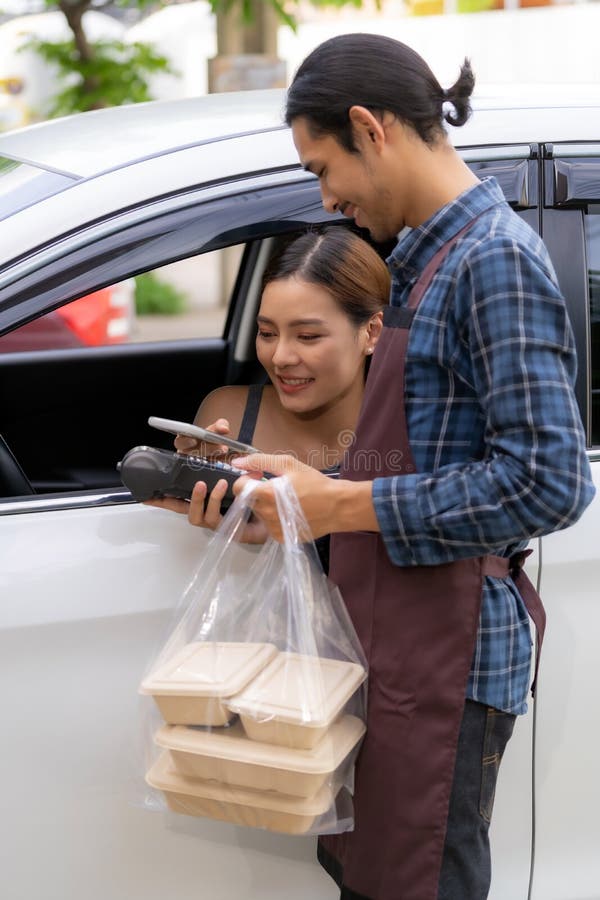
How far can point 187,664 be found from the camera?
165cm

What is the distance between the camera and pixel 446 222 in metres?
1.60

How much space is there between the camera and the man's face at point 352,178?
1604 mm

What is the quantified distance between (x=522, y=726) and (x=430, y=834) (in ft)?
1.40

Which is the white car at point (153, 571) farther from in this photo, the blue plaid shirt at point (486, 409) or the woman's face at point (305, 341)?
the blue plaid shirt at point (486, 409)

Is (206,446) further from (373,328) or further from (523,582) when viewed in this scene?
(523,582)

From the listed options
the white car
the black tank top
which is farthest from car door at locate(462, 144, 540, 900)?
the black tank top

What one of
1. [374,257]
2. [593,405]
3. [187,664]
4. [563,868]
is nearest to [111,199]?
[374,257]

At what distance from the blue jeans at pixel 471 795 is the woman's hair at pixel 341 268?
908 millimetres

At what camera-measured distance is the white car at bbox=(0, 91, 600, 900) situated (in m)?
1.85

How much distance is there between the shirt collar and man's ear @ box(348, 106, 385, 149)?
0.13 meters

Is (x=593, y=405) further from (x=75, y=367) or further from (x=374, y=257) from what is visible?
(x=75, y=367)

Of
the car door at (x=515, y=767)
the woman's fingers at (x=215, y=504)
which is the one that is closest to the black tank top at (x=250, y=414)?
the woman's fingers at (x=215, y=504)

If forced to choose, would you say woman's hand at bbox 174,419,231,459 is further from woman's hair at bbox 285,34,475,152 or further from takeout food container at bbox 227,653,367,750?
woman's hair at bbox 285,34,475,152

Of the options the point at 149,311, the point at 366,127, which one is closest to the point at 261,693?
the point at 366,127
